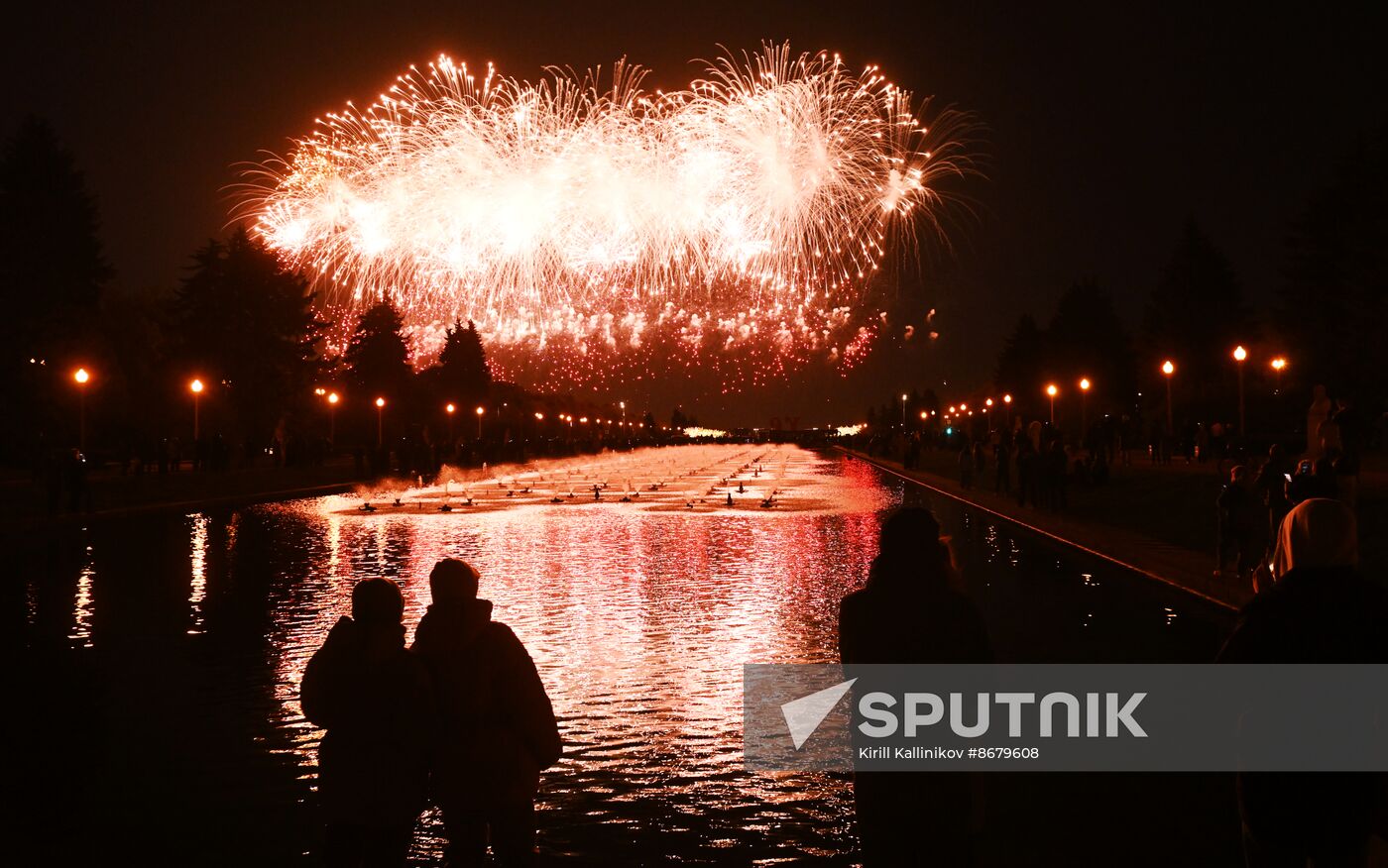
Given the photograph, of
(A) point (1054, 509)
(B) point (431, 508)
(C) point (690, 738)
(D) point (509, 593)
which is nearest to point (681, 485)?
(B) point (431, 508)

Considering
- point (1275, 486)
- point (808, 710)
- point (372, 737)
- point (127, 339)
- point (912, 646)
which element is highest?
point (127, 339)

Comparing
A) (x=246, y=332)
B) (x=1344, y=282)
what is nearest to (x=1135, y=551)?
(x=1344, y=282)

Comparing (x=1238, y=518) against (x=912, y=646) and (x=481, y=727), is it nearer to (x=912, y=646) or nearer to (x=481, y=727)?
(x=912, y=646)

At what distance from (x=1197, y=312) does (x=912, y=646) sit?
10193 centimetres

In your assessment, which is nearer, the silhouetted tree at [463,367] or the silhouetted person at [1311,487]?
the silhouetted person at [1311,487]

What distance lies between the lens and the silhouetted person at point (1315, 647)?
4188 mm

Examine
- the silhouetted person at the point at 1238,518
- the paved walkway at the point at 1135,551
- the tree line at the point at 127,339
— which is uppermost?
the tree line at the point at 127,339

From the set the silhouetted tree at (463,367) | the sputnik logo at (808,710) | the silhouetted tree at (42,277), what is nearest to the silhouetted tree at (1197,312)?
the silhouetted tree at (42,277)

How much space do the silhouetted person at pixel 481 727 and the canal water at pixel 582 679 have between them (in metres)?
1.70

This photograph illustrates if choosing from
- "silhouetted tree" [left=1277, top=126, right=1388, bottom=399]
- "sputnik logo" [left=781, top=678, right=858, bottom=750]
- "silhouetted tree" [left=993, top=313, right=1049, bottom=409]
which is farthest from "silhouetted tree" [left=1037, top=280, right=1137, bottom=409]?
"sputnik logo" [left=781, top=678, right=858, bottom=750]

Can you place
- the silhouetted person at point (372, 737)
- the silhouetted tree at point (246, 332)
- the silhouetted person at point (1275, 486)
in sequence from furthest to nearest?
the silhouetted tree at point (246, 332) < the silhouetted person at point (1275, 486) < the silhouetted person at point (372, 737)

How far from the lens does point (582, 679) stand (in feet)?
36.4

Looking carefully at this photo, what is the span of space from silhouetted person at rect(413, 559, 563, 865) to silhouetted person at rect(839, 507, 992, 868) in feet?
3.91

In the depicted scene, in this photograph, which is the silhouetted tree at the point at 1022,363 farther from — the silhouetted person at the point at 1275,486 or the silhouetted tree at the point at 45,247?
the silhouetted person at the point at 1275,486
